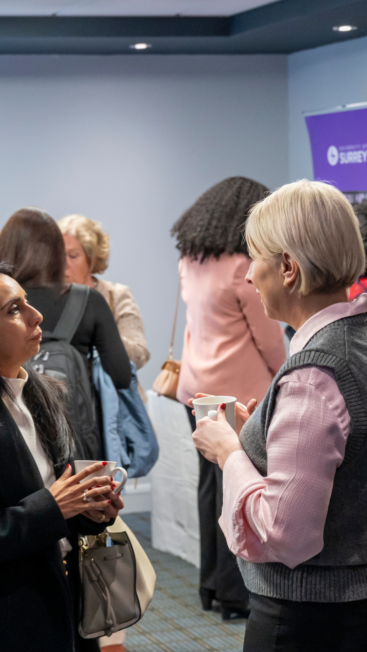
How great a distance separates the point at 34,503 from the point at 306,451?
0.64m

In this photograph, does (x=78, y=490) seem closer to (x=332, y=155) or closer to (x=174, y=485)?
(x=174, y=485)

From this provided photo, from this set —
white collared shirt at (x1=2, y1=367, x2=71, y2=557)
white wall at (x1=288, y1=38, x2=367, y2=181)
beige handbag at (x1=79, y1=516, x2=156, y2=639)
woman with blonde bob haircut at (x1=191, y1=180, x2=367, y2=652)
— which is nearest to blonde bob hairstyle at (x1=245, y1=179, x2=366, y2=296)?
woman with blonde bob haircut at (x1=191, y1=180, x2=367, y2=652)

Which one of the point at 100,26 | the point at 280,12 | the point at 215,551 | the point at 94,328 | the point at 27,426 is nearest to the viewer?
the point at 27,426

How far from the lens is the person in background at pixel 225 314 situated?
10.1ft

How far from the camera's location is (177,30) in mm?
4363

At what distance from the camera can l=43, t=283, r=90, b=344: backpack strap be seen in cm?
262

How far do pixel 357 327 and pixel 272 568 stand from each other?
0.45 metres

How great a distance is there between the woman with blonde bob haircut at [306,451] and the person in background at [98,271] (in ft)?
6.91

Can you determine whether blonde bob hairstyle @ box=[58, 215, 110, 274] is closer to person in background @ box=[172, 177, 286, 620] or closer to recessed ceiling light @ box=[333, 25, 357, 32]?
person in background @ box=[172, 177, 286, 620]

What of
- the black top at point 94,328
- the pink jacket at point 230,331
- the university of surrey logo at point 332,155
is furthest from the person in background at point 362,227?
the university of surrey logo at point 332,155

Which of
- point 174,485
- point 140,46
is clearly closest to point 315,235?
point 174,485

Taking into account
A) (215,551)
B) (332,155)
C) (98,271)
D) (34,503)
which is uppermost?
(332,155)

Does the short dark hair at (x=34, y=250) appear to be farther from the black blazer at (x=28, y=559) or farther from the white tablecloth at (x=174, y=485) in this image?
the white tablecloth at (x=174, y=485)

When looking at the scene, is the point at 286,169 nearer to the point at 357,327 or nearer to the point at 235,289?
the point at 235,289
